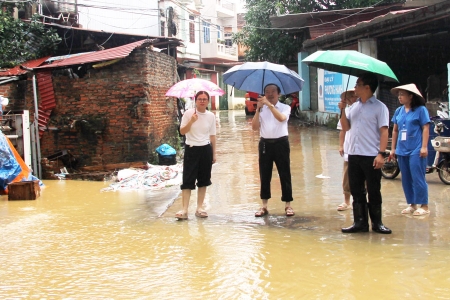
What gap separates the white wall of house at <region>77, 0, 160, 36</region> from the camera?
76.4 ft

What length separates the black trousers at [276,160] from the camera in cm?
589

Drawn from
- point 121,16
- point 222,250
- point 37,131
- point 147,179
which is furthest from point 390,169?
point 121,16

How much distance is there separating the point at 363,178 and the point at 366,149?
13.0 inches

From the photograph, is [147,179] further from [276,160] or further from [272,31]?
[272,31]

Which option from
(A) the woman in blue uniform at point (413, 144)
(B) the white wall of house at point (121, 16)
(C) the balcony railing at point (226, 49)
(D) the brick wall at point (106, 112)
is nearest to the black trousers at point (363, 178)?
(A) the woman in blue uniform at point (413, 144)

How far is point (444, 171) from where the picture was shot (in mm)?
7516

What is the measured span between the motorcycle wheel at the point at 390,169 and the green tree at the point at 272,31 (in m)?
15.6

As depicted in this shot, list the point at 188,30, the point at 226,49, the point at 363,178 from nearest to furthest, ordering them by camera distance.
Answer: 1. the point at 363,178
2. the point at 188,30
3. the point at 226,49

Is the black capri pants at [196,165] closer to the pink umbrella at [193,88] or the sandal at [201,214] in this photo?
the sandal at [201,214]

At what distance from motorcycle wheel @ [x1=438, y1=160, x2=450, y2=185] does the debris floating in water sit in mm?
4453

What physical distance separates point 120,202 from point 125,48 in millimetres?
4494

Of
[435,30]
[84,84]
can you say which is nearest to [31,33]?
[84,84]

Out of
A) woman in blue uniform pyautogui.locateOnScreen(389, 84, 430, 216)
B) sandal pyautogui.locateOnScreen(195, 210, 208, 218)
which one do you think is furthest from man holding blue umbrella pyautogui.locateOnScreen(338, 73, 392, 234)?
sandal pyautogui.locateOnScreen(195, 210, 208, 218)

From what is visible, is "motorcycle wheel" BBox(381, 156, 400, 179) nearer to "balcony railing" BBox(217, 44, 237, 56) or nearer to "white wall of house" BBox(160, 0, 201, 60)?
"white wall of house" BBox(160, 0, 201, 60)
